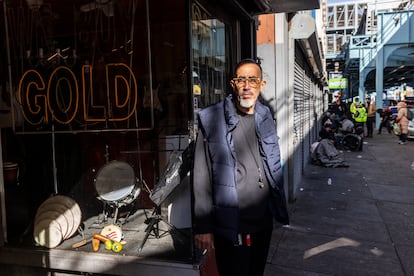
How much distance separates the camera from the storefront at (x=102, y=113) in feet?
11.9

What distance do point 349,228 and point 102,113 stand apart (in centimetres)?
372

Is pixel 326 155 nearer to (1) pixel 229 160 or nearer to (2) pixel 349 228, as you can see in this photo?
(2) pixel 349 228

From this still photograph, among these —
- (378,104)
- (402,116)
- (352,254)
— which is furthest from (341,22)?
(352,254)

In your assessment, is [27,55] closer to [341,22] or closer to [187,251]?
[187,251]

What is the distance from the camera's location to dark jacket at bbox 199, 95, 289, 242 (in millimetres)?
2209

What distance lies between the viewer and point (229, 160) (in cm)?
225

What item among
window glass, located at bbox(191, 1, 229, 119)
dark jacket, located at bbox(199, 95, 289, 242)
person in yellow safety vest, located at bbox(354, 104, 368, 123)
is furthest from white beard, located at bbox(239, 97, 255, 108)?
person in yellow safety vest, located at bbox(354, 104, 368, 123)

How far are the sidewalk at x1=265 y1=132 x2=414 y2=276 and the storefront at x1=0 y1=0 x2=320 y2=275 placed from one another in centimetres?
168

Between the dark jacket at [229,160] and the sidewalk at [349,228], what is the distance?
2.03 m

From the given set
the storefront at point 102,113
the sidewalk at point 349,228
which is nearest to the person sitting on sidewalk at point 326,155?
the sidewalk at point 349,228

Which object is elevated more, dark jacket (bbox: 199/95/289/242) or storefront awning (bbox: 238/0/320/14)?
storefront awning (bbox: 238/0/320/14)

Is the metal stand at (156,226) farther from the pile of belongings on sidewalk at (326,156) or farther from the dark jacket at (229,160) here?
the pile of belongings on sidewalk at (326,156)

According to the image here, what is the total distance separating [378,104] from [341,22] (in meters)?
43.7

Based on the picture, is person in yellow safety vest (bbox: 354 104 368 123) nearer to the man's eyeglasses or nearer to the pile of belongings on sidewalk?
the pile of belongings on sidewalk
